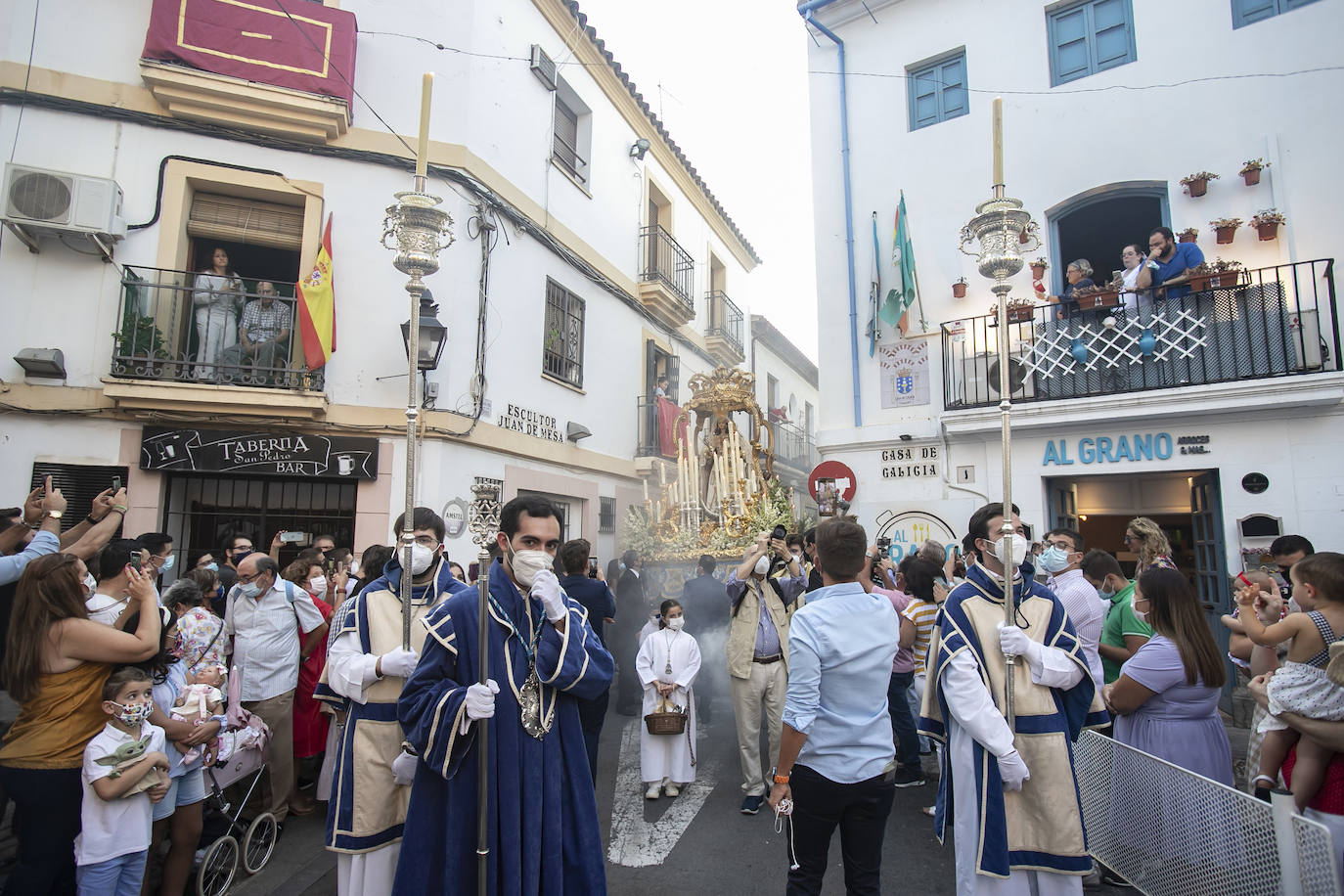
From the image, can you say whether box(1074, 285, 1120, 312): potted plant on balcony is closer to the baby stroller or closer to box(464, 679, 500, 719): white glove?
box(464, 679, 500, 719): white glove

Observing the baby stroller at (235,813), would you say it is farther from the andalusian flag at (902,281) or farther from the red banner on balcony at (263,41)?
the andalusian flag at (902,281)

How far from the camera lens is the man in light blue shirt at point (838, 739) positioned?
307 cm

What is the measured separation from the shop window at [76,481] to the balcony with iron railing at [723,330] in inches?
504

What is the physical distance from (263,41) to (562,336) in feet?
18.4

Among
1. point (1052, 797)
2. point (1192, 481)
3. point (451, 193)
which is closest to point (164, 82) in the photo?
point (451, 193)

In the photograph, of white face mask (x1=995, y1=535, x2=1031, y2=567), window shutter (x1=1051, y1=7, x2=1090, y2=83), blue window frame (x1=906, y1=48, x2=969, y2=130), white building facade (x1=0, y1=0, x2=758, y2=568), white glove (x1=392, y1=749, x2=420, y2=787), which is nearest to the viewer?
white glove (x1=392, y1=749, x2=420, y2=787)

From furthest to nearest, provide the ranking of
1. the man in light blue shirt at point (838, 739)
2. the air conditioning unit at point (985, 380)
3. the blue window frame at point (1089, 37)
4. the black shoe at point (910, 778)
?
the blue window frame at point (1089, 37), the air conditioning unit at point (985, 380), the black shoe at point (910, 778), the man in light blue shirt at point (838, 739)

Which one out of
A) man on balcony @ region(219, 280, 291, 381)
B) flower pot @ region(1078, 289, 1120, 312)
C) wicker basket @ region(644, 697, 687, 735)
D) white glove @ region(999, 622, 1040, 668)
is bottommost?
wicker basket @ region(644, 697, 687, 735)

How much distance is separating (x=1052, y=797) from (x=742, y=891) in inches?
72.7

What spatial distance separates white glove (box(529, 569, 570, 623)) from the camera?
114 inches

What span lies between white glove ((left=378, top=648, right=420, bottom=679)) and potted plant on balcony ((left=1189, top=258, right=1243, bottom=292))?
31.0ft

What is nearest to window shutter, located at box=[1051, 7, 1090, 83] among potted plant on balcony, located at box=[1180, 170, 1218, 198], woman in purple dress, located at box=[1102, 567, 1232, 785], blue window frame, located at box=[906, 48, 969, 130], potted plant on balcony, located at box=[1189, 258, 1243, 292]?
blue window frame, located at box=[906, 48, 969, 130]

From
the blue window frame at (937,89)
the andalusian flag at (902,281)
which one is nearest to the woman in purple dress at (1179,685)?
the andalusian flag at (902,281)

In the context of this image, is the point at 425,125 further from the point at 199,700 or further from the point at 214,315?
the point at 214,315
